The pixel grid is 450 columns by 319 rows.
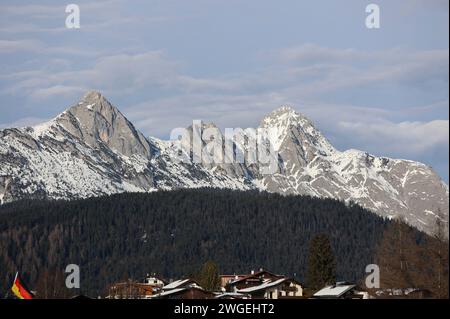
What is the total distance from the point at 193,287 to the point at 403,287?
84536mm

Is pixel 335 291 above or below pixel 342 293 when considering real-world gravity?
above

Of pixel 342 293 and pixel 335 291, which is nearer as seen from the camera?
pixel 342 293

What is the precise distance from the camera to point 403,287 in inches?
4574

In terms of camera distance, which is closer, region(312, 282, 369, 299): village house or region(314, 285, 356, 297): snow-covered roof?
region(312, 282, 369, 299): village house

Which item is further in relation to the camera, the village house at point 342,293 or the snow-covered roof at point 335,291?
the snow-covered roof at point 335,291
